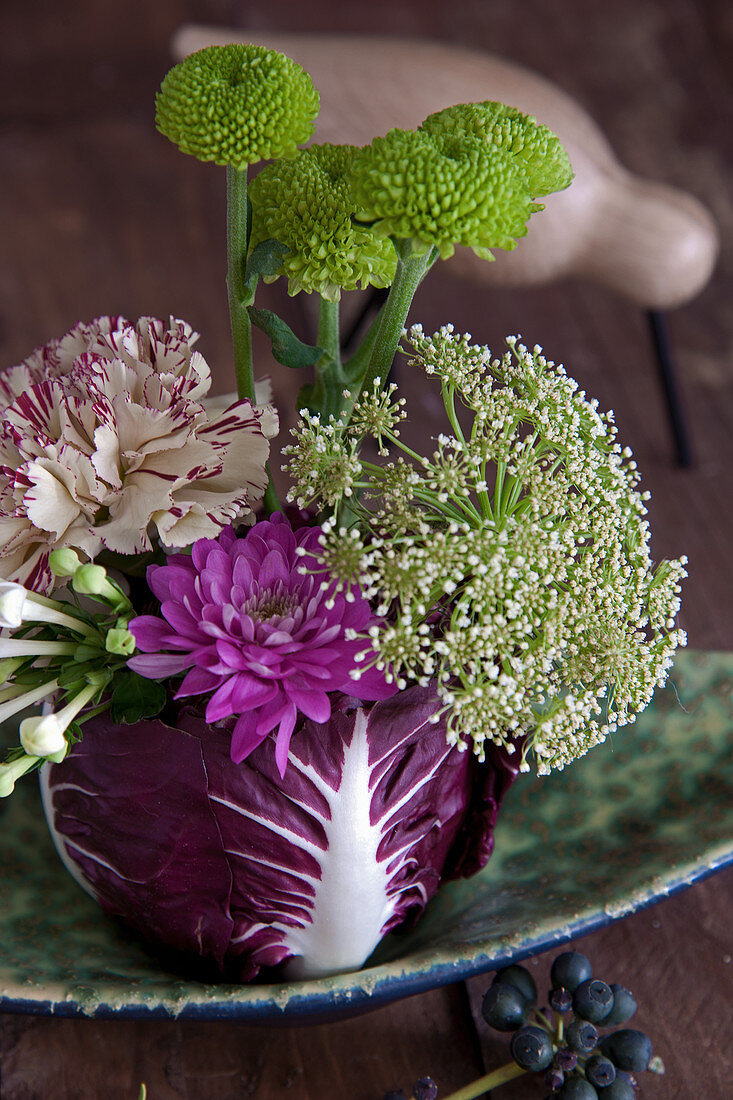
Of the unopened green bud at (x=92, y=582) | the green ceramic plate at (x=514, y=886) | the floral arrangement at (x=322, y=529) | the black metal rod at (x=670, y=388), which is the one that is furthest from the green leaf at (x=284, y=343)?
the black metal rod at (x=670, y=388)


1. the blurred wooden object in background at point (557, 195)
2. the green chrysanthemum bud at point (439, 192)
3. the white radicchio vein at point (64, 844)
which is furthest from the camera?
the blurred wooden object in background at point (557, 195)

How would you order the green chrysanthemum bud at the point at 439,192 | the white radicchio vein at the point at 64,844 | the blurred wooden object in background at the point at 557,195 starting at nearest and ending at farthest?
1. the green chrysanthemum bud at the point at 439,192
2. the white radicchio vein at the point at 64,844
3. the blurred wooden object in background at the point at 557,195

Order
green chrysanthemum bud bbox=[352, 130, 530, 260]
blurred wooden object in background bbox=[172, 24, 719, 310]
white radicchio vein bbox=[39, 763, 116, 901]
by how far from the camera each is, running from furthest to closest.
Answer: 1. blurred wooden object in background bbox=[172, 24, 719, 310]
2. white radicchio vein bbox=[39, 763, 116, 901]
3. green chrysanthemum bud bbox=[352, 130, 530, 260]

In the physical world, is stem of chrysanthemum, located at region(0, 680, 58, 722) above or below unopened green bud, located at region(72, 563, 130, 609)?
below

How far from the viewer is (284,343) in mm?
423

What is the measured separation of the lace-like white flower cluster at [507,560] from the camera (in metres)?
0.36

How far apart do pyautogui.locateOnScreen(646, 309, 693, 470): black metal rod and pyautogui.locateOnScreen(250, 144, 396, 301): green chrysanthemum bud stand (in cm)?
49

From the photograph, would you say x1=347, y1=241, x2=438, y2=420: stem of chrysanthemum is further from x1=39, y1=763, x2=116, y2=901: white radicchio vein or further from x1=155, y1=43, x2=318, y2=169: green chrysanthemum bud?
x1=39, y1=763, x2=116, y2=901: white radicchio vein

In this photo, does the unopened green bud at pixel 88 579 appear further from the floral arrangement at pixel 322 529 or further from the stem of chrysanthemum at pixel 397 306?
the stem of chrysanthemum at pixel 397 306

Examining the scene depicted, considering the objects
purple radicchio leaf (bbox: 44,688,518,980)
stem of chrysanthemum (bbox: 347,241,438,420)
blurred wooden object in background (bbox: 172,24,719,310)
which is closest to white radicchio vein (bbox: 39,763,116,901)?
purple radicchio leaf (bbox: 44,688,518,980)

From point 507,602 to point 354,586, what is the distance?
0.22ft

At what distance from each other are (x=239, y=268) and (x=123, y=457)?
95 mm

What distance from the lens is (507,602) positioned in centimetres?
35

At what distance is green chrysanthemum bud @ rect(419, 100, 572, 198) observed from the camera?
1.23 ft
